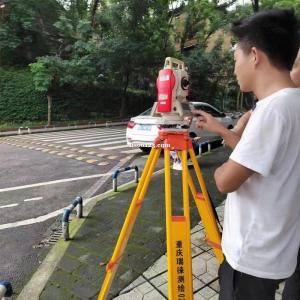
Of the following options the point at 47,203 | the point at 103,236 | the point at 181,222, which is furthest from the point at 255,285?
the point at 47,203

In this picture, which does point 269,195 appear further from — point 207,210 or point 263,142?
point 207,210

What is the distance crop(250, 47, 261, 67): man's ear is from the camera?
4.24ft

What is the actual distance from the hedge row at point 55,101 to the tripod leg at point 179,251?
1749 centimetres

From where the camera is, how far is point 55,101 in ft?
64.1

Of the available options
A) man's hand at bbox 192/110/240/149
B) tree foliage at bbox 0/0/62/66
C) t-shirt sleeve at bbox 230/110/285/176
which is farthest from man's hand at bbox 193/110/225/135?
tree foliage at bbox 0/0/62/66

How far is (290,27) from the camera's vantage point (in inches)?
50.4

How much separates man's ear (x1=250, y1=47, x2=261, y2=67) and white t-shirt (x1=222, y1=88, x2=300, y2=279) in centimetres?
A: 17

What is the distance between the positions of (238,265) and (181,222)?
2.05 ft

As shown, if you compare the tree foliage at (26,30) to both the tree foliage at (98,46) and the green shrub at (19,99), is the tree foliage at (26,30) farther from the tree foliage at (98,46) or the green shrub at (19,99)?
the green shrub at (19,99)

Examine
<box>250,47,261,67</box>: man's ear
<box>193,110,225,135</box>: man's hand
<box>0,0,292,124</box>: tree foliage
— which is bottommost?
<box>193,110,225,135</box>: man's hand

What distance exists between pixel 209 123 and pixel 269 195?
0.49 metres

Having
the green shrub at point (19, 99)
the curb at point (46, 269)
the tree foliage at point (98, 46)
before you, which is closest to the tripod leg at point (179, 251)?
the curb at point (46, 269)

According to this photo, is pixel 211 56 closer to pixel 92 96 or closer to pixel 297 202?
pixel 92 96

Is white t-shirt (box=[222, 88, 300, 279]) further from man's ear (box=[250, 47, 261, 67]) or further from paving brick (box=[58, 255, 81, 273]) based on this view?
paving brick (box=[58, 255, 81, 273])
